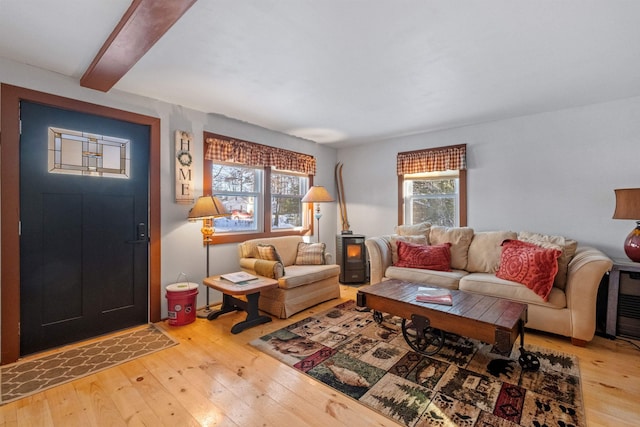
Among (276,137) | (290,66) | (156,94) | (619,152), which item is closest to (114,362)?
(156,94)

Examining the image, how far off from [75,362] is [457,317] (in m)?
3.02

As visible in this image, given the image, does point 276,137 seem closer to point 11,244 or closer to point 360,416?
point 11,244

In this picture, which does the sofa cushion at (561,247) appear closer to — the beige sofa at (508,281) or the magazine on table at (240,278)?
the beige sofa at (508,281)

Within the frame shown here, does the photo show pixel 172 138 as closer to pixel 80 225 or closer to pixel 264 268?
pixel 80 225

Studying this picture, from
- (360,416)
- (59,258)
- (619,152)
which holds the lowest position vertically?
(360,416)

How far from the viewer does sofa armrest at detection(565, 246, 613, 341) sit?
2523 mm

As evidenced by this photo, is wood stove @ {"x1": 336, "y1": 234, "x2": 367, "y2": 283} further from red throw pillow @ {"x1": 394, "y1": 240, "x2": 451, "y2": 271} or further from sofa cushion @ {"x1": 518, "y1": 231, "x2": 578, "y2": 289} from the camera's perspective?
sofa cushion @ {"x1": 518, "y1": 231, "x2": 578, "y2": 289}

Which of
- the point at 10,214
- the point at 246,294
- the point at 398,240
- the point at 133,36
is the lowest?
the point at 246,294

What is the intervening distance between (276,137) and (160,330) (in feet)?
9.66

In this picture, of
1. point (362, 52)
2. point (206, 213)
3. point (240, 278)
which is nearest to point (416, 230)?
point (240, 278)

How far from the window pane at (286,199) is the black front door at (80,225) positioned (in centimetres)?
185

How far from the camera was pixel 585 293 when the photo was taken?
2564 mm

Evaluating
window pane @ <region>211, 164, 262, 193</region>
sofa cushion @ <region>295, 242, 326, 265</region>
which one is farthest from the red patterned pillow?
window pane @ <region>211, 164, 262, 193</region>

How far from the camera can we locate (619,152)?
10.2 ft
